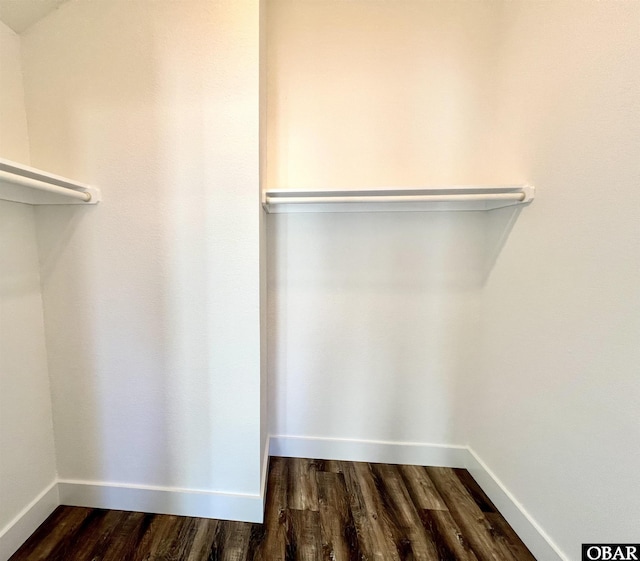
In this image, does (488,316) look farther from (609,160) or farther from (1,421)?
(1,421)

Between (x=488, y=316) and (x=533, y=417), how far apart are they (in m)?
0.48

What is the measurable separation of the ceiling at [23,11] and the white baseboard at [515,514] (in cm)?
276

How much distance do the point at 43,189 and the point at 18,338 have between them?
638 millimetres

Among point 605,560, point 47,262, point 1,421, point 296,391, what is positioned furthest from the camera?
point 296,391

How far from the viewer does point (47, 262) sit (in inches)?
47.8

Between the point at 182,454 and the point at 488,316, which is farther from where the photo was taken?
the point at 488,316

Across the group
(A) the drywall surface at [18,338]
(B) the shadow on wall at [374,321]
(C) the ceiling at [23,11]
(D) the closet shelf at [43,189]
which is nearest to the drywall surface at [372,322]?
(B) the shadow on wall at [374,321]

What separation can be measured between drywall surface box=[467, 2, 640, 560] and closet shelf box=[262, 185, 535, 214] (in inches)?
3.9

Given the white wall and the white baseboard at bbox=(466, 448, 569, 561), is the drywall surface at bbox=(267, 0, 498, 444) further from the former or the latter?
the white baseboard at bbox=(466, 448, 569, 561)

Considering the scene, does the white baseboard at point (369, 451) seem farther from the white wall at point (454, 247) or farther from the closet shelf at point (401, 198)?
the closet shelf at point (401, 198)

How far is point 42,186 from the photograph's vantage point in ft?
3.08

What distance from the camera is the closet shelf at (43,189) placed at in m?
0.91

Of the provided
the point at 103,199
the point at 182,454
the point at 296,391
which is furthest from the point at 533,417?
the point at 103,199

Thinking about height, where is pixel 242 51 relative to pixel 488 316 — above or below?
above
